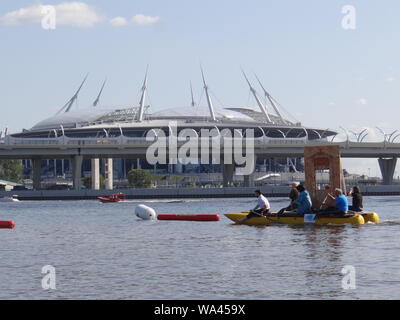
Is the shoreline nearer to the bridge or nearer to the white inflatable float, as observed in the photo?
the bridge

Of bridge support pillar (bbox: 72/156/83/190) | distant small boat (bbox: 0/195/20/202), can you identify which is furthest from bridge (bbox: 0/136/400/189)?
distant small boat (bbox: 0/195/20/202)

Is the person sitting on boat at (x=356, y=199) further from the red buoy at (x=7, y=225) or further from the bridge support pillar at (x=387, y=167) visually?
the bridge support pillar at (x=387, y=167)

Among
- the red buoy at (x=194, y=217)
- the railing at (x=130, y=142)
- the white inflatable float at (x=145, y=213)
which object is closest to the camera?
the red buoy at (x=194, y=217)

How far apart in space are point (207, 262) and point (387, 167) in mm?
139128

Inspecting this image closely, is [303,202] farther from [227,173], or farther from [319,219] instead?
[227,173]

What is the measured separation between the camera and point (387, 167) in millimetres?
168625

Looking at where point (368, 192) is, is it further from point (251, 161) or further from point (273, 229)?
point (273, 229)

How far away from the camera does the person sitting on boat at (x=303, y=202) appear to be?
158ft

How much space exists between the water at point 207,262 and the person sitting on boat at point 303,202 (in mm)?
1002

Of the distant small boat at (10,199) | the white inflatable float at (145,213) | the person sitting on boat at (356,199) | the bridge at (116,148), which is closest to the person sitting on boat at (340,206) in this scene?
the person sitting on boat at (356,199)

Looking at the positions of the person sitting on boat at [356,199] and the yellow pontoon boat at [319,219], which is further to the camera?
the person sitting on boat at [356,199]

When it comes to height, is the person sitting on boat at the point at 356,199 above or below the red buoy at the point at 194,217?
above

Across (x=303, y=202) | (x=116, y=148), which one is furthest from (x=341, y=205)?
(x=116, y=148)
